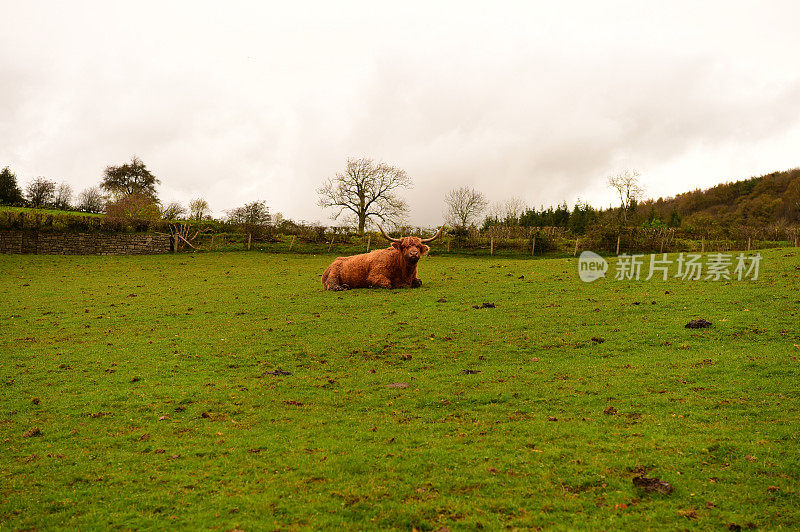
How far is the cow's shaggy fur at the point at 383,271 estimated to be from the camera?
72.3 feet

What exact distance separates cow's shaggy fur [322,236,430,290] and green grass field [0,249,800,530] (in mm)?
4099

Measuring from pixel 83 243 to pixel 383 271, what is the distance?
117ft

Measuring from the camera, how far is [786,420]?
710cm

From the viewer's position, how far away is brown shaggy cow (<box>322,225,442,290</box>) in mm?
22047

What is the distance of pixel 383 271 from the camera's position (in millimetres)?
22234

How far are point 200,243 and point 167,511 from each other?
4762 cm

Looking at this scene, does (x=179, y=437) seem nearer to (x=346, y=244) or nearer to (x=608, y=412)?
(x=608, y=412)

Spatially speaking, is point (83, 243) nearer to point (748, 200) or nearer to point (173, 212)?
point (173, 212)

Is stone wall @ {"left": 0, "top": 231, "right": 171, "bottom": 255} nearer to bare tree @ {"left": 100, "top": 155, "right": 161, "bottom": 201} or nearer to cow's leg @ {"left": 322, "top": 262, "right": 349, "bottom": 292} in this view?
cow's leg @ {"left": 322, "top": 262, "right": 349, "bottom": 292}

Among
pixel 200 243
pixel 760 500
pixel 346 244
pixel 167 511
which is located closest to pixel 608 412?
pixel 760 500

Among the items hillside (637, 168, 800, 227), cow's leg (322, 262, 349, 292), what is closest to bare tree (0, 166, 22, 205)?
cow's leg (322, 262, 349, 292)

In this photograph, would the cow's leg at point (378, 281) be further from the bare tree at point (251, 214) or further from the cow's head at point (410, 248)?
the bare tree at point (251, 214)

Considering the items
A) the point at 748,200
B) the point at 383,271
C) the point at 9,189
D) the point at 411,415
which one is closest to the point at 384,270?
the point at 383,271

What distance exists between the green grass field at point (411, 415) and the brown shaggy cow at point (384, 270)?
4.12 meters
